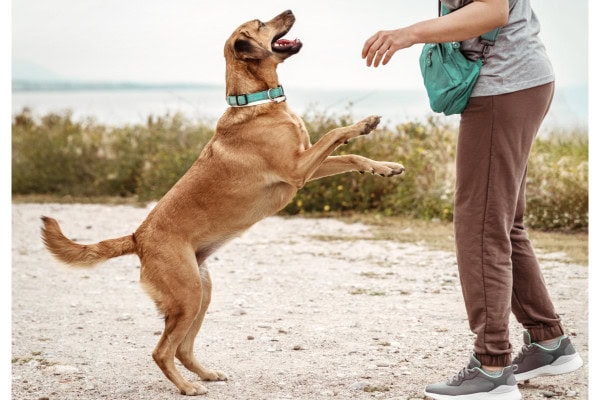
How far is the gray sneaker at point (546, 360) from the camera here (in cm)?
345

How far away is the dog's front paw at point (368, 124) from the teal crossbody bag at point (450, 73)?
443 millimetres

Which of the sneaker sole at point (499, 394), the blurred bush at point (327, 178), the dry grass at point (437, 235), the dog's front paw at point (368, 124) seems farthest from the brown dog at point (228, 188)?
the blurred bush at point (327, 178)

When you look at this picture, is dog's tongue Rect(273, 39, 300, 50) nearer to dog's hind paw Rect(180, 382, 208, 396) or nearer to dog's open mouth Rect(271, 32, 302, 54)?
dog's open mouth Rect(271, 32, 302, 54)

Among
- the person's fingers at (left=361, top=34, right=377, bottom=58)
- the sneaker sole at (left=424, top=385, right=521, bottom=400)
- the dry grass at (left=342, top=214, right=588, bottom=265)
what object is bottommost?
the dry grass at (left=342, top=214, right=588, bottom=265)

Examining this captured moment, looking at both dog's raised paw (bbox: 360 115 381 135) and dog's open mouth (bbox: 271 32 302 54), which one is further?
dog's open mouth (bbox: 271 32 302 54)

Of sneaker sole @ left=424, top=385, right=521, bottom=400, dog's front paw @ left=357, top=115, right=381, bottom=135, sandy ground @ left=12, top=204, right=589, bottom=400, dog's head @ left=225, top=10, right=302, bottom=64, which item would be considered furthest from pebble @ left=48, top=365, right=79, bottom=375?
sneaker sole @ left=424, top=385, right=521, bottom=400

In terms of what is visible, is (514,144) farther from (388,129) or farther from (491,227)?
(388,129)

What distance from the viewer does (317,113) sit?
941 cm

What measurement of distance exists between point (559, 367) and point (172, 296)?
1721 millimetres

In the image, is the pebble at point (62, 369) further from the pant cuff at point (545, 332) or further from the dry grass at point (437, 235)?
the dry grass at point (437, 235)

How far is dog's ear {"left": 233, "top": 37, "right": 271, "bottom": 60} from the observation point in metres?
3.74

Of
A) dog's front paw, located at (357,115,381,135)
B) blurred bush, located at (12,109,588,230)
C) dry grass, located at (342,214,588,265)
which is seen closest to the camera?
dog's front paw, located at (357,115,381,135)

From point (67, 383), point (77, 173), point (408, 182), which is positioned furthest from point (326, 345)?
point (77, 173)

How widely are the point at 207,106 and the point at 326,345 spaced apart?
767cm
